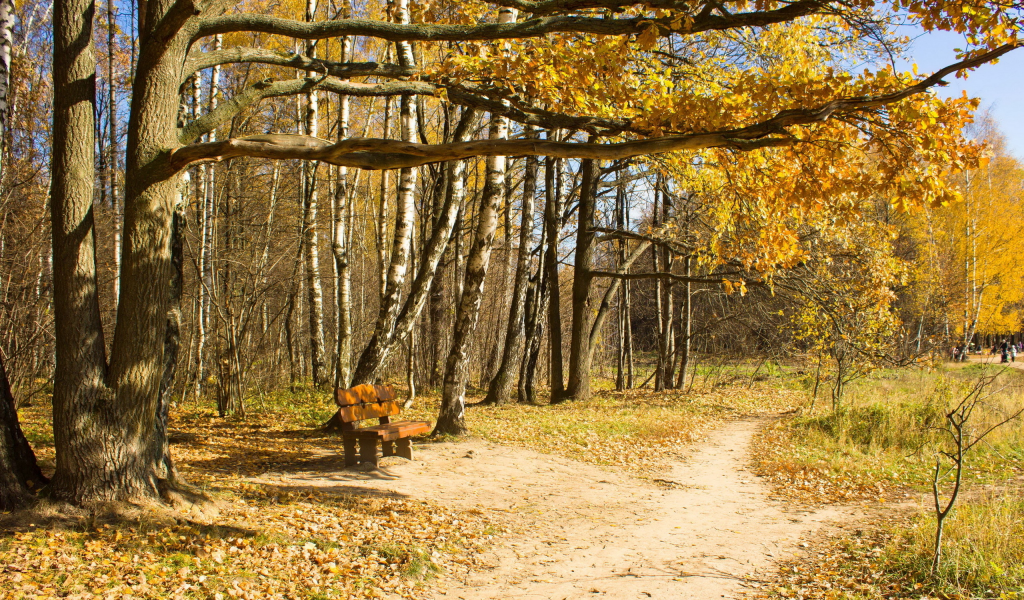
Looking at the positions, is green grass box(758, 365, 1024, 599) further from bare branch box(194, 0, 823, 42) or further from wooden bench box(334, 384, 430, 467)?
wooden bench box(334, 384, 430, 467)

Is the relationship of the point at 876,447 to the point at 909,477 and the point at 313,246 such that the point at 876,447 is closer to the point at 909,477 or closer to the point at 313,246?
the point at 909,477

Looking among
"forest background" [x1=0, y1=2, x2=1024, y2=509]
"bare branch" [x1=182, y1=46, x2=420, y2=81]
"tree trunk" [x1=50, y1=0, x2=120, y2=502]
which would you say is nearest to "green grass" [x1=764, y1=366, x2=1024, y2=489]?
"forest background" [x1=0, y1=2, x2=1024, y2=509]

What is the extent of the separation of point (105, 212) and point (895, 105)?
12.4 metres

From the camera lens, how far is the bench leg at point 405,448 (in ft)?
23.2

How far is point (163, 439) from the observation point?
483 centimetres

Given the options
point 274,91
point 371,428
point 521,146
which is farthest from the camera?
point 371,428

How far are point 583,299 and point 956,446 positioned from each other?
23.4ft

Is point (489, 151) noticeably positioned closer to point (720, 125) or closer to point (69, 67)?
point (720, 125)

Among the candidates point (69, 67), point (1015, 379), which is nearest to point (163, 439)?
point (69, 67)

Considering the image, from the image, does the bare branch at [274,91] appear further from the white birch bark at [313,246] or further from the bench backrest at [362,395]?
the white birch bark at [313,246]

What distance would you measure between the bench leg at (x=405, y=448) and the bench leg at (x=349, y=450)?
562 mm

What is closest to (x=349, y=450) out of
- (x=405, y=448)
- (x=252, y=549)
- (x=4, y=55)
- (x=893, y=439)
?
(x=405, y=448)

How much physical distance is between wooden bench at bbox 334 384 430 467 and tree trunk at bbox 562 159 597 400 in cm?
662

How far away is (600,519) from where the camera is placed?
18.5ft
